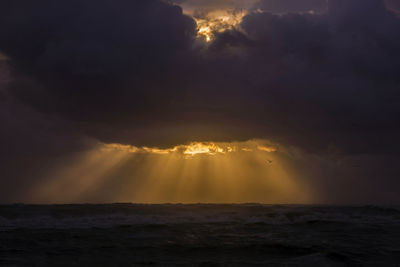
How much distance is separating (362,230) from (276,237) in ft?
26.6

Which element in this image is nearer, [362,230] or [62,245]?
[62,245]

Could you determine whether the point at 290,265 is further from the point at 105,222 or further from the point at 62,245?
the point at 105,222

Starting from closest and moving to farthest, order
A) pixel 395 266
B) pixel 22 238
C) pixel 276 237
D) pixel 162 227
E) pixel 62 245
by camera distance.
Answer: pixel 395 266, pixel 62 245, pixel 22 238, pixel 276 237, pixel 162 227

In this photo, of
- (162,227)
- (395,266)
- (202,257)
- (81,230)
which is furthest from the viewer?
(162,227)

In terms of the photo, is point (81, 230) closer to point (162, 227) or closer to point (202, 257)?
point (162, 227)

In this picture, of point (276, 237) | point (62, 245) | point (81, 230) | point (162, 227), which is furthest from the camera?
point (162, 227)

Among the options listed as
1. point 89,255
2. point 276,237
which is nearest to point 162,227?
point 276,237

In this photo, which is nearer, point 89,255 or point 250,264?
point 250,264

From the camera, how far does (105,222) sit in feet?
99.1

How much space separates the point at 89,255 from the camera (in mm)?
16266

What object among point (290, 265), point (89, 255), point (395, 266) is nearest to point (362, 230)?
point (395, 266)

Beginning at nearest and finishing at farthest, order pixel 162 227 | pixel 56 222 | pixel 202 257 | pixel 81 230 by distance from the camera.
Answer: pixel 202 257, pixel 81 230, pixel 162 227, pixel 56 222

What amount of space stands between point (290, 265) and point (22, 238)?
584 inches

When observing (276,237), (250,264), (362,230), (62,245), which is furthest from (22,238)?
(362,230)
